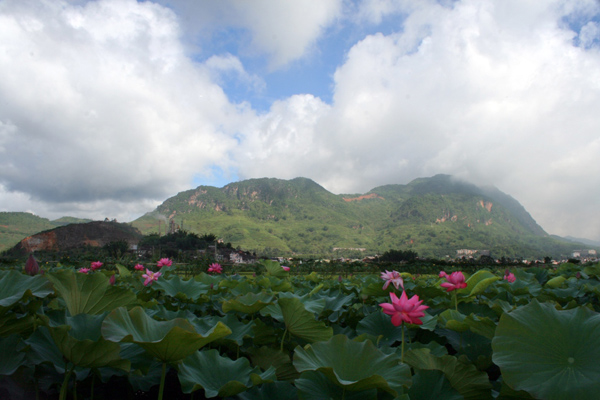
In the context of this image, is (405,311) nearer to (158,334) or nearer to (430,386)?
(430,386)

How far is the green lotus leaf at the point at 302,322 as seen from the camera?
120 centimetres

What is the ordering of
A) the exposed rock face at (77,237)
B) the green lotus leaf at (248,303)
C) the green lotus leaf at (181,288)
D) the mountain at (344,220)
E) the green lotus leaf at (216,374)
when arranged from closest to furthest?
the green lotus leaf at (216,374)
the green lotus leaf at (248,303)
the green lotus leaf at (181,288)
the exposed rock face at (77,237)
the mountain at (344,220)

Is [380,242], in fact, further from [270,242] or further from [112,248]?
[112,248]

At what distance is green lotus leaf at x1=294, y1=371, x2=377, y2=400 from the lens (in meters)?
0.82

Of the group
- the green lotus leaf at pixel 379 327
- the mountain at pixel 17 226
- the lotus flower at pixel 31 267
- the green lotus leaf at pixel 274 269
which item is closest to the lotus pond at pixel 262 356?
the green lotus leaf at pixel 379 327

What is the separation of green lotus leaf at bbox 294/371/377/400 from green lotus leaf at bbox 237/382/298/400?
8cm

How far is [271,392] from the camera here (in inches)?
35.8

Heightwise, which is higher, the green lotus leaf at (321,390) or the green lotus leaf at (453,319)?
the green lotus leaf at (453,319)

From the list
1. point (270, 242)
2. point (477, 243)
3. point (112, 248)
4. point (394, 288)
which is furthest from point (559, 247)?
point (394, 288)

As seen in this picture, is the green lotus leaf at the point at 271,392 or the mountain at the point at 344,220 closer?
the green lotus leaf at the point at 271,392

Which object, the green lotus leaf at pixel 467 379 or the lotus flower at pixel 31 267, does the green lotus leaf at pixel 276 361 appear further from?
the lotus flower at pixel 31 267

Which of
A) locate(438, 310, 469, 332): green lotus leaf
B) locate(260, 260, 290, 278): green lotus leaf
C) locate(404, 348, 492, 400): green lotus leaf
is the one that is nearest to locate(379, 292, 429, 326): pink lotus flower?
locate(404, 348, 492, 400): green lotus leaf

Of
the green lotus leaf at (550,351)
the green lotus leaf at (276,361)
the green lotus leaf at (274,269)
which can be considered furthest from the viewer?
the green lotus leaf at (274,269)

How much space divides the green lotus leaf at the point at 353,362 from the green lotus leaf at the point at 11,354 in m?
0.73
